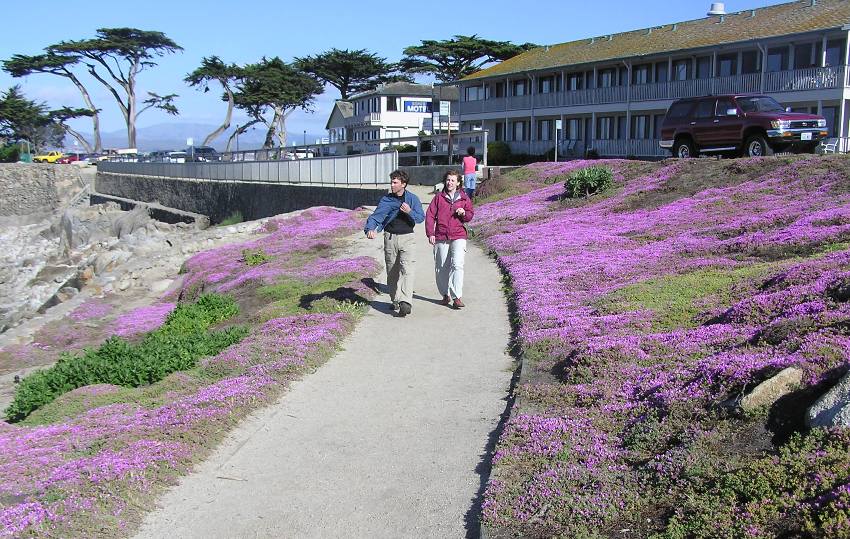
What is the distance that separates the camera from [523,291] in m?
11.6

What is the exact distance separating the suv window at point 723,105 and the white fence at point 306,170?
1177 centimetres

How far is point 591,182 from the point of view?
2172cm

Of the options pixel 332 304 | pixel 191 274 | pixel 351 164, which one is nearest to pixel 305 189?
pixel 351 164

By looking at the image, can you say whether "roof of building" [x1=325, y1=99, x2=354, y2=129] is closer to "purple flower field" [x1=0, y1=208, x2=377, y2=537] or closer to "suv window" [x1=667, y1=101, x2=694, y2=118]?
"suv window" [x1=667, y1=101, x2=694, y2=118]

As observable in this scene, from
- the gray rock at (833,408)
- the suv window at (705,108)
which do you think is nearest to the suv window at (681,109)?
the suv window at (705,108)

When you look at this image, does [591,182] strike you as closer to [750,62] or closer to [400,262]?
[400,262]

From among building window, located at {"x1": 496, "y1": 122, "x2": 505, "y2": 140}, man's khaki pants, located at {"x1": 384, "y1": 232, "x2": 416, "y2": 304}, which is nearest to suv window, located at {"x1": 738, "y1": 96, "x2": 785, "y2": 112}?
man's khaki pants, located at {"x1": 384, "y1": 232, "x2": 416, "y2": 304}

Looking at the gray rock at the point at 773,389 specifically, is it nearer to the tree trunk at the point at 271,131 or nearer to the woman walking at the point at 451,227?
the woman walking at the point at 451,227

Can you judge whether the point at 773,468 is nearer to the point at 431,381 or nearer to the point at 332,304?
the point at 431,381

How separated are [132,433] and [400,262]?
507 centimetres

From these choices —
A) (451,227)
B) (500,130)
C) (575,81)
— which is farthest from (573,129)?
(451,227)

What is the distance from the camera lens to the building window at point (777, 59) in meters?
34.8

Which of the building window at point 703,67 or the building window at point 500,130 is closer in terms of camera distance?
the building window at point 703,67

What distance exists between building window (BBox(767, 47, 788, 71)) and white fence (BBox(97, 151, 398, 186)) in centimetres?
1748
